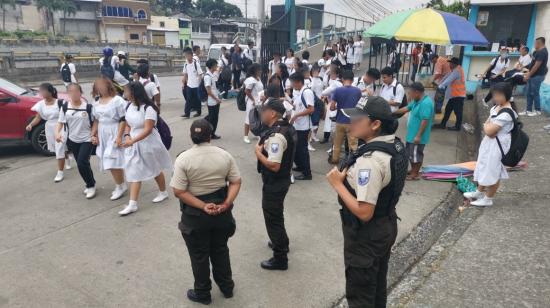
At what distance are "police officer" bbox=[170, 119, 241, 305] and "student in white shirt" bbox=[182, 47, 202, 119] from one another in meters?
6.90

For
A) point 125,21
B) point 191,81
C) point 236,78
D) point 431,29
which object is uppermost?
point 125,21

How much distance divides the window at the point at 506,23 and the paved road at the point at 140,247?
8.49 metres

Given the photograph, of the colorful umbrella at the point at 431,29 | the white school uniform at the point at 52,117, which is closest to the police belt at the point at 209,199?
the white school uniform at the point at 52,117

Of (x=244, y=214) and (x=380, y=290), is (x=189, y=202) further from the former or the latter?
(x=244, y=214)

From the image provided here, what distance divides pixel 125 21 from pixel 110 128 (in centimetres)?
6226

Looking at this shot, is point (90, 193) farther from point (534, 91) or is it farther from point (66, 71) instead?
point (534, 91)

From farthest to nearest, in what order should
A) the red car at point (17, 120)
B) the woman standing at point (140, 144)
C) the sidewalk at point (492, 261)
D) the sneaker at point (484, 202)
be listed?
1. the red car at point (17, 120)
2. the sneaker at point (484, 202)
3. the woman standing at point (140, 144)
4. the sidewalk at point (492, 261)

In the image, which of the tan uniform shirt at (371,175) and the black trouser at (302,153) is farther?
the black trouser at (302,153)

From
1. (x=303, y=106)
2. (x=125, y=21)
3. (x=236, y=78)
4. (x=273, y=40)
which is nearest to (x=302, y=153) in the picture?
(x=303, y=106)

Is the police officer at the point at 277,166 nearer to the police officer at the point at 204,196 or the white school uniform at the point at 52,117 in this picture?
the police officer at the point at 204,196

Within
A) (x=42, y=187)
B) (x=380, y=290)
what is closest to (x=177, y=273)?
(x=380, y=290)

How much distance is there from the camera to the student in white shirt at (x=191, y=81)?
937 centimetres

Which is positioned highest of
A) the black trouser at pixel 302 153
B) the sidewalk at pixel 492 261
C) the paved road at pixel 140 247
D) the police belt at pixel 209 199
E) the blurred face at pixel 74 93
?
the blurred face at pixel 74 93

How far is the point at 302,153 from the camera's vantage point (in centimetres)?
575
